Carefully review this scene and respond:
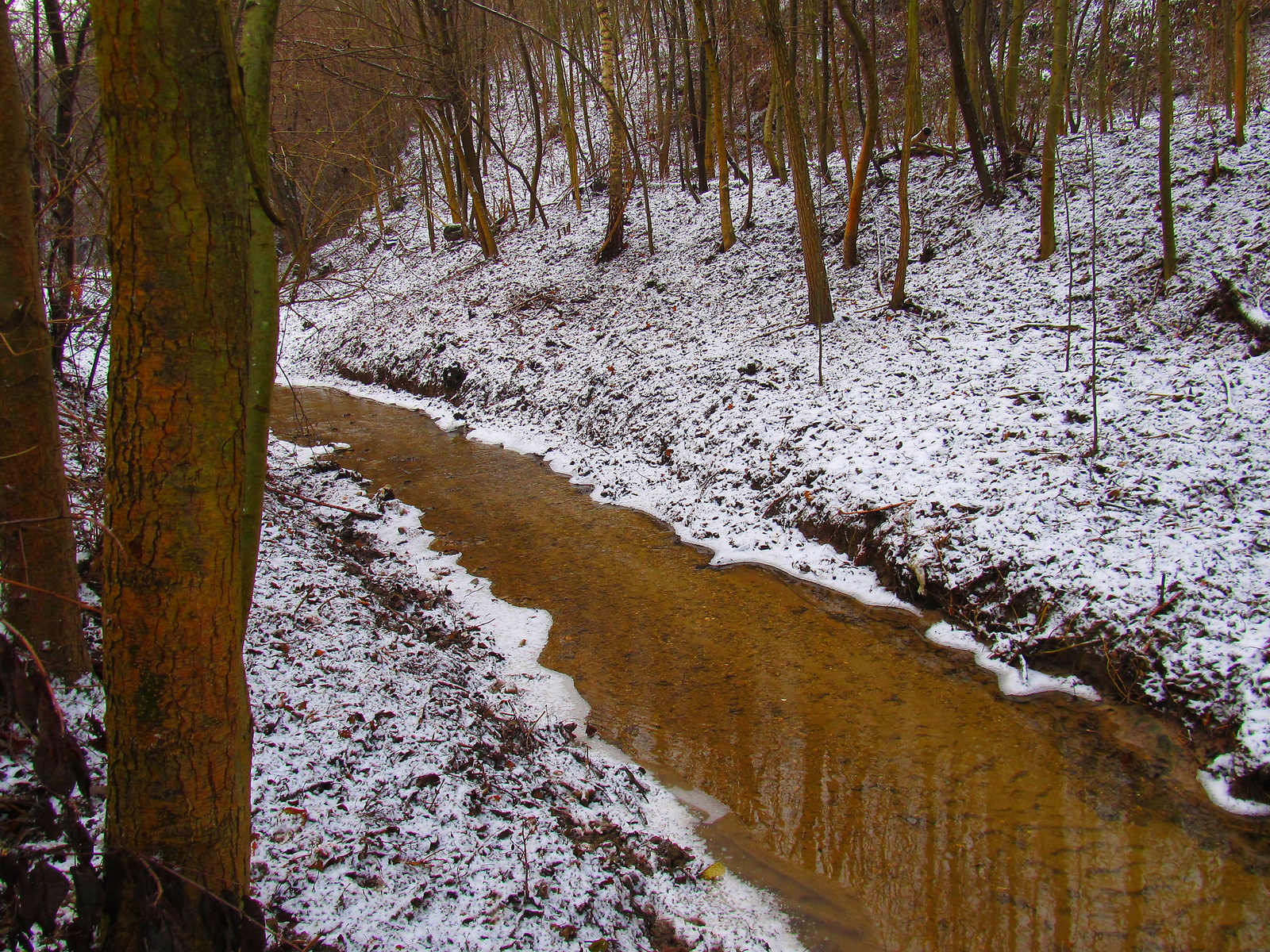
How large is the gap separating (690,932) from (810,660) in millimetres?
2746

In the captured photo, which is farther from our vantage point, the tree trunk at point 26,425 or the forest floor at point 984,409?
the forest floor at point 984,409

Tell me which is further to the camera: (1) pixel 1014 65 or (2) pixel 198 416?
(1) pixel 1014 65

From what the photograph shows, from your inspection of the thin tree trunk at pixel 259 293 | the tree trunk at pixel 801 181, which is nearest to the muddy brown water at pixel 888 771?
the thin tree trunk at pixel 259 293

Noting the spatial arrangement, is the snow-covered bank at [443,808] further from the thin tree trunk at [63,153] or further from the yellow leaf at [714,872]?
the thin tree trunk at [63,153]

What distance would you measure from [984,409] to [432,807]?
22.2ft

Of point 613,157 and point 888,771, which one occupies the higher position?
point 613,157

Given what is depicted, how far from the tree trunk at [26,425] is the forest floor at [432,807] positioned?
0.38m

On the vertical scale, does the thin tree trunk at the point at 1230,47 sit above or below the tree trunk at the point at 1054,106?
above

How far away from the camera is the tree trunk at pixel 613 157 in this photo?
544 inches

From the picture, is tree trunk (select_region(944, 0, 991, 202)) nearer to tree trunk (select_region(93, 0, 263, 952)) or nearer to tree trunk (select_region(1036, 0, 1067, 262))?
tree trunk (select_region(1036, 0, 1067, 262))

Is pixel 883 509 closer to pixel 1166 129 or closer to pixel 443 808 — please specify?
pixel 443 808

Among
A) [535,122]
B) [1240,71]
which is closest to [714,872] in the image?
[1240,71]

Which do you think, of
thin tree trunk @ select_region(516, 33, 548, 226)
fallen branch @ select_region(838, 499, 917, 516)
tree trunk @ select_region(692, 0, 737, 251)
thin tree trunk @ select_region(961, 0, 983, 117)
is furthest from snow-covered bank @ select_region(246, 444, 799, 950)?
thin tree trunk @ select_region(516, 33, 548, 226)

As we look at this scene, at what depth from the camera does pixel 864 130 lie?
425 inches
